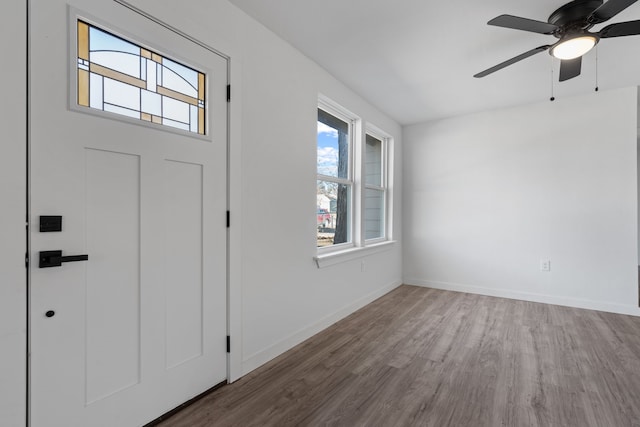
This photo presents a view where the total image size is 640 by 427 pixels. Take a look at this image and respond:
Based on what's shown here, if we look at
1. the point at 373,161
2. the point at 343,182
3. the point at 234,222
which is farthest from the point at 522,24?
the point at 373,161

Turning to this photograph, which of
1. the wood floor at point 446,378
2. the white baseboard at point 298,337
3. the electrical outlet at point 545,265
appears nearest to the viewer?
the wood floor at point 446,378

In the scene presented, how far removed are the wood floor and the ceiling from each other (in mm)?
2502

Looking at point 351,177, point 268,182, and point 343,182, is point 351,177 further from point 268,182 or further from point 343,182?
point 268,182

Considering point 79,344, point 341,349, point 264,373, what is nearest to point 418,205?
point 341,349

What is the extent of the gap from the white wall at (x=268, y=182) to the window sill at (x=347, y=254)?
0.28ft

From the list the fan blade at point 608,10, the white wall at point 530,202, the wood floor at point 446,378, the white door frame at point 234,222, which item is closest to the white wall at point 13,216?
Answer: the wood floor at point 446,378

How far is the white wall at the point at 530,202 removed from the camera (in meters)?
3.54

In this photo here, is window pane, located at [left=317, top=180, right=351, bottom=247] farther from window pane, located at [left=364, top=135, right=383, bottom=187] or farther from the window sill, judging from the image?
window pane, located at [left=364, top=135, right=383, bottom=187]

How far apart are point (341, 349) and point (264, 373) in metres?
0.70

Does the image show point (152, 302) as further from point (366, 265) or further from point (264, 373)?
point (366, 265)

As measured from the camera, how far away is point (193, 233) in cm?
184

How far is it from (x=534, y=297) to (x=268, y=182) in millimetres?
3761

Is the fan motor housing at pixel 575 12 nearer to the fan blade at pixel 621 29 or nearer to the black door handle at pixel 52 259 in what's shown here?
the fan blade at pixel 621 29

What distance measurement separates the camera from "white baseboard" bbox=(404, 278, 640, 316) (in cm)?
351
